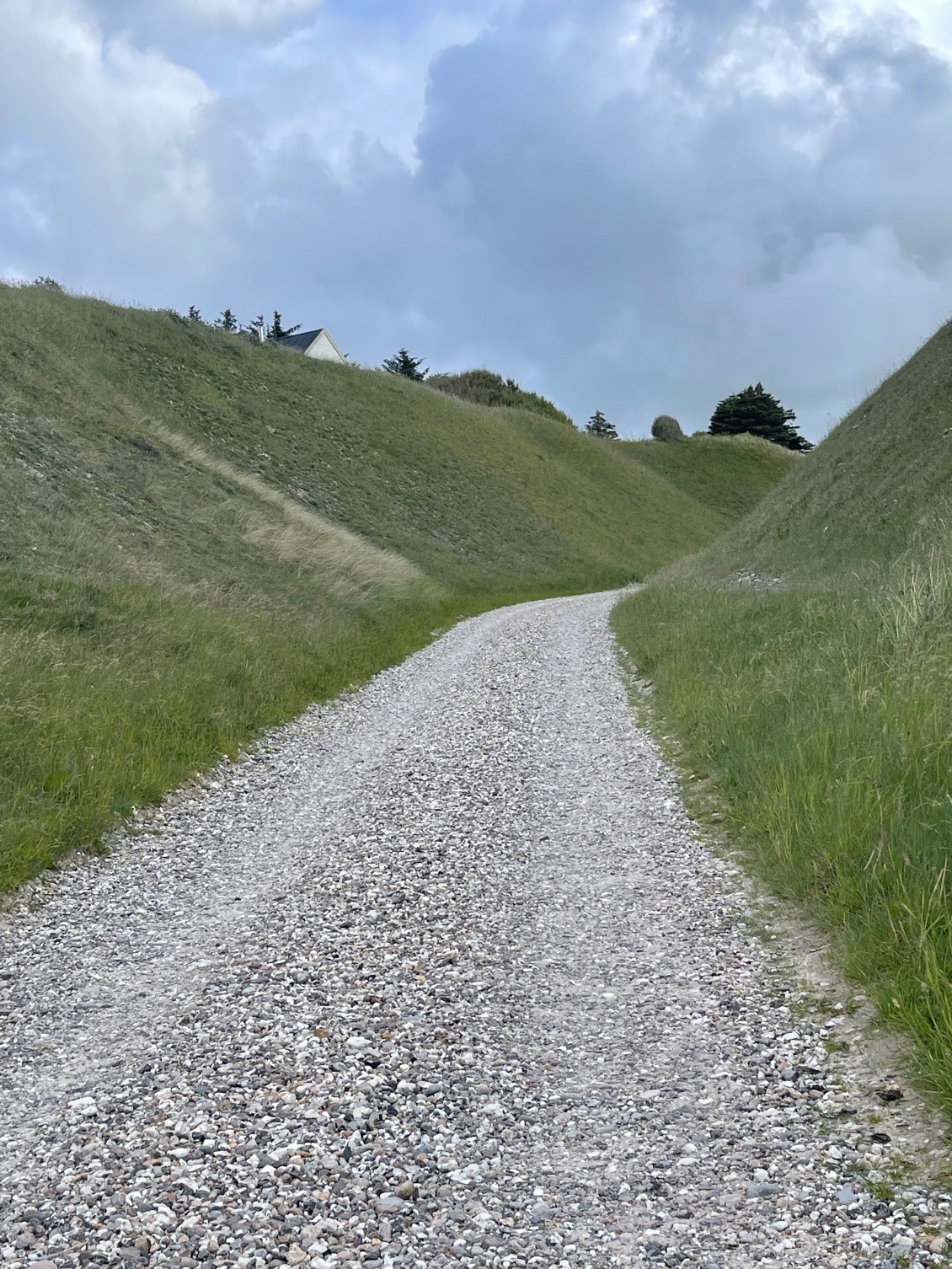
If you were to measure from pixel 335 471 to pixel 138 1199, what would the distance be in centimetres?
4839

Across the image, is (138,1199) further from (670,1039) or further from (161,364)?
(161,364)

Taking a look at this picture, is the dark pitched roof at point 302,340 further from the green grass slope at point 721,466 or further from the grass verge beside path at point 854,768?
the grass verge beside path at point 854,768

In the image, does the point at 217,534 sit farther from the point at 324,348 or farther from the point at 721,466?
the point at 721,466

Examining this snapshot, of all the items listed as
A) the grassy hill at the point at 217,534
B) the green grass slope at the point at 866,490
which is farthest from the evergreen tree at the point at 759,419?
the green grass slope at the point at 866,490

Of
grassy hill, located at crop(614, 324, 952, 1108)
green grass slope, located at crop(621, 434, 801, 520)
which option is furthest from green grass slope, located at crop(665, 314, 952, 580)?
green grass slope, located at crop(621, 434, 801, 520)

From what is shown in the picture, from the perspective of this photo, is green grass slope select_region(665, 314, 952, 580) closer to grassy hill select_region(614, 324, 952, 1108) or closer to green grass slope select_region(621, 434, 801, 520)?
grassy hill select_region(614, 324, 952, 1108)

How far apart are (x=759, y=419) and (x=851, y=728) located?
108 metres

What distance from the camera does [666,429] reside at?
103m

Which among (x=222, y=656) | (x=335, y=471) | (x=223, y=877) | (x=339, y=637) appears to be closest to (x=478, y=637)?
(x=339, y=637)

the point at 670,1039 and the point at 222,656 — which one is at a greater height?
the point at 222,656

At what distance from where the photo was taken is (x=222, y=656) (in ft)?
53.3

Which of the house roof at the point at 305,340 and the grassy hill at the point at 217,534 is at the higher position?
the house roof at the point at 305,340

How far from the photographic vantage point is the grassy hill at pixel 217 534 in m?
11.7

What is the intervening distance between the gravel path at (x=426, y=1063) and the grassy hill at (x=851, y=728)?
23.0 inches
